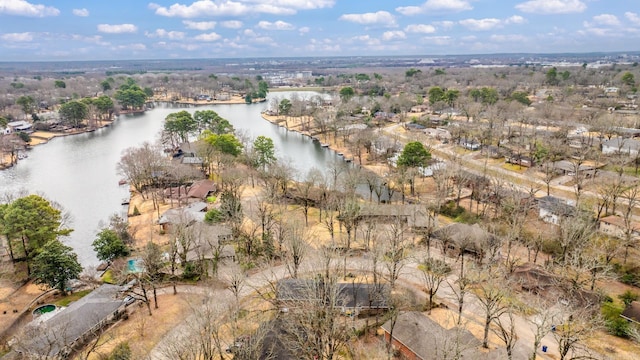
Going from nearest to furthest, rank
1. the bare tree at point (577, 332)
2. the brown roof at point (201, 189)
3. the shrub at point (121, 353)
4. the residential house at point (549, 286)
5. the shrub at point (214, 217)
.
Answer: the bare tree at point (577, 332), the shrub at point (121, 353), the residential house at point (549, 286), the shrub at point (214, 217), the brown roof at point (201, 189)

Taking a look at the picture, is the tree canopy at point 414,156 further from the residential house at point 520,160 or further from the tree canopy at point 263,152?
the tree canopy at point 263,152

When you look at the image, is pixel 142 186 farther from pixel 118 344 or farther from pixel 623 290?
pixel 623 290

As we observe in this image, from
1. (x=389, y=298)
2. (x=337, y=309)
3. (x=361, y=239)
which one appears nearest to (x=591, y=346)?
(x=389, y=298)

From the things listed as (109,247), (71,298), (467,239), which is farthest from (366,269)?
(71,298)

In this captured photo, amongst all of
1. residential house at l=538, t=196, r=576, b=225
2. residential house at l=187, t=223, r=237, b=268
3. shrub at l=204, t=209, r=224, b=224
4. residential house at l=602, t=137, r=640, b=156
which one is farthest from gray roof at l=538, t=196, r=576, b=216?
shrub at l=204, t=209, r=224, b=224


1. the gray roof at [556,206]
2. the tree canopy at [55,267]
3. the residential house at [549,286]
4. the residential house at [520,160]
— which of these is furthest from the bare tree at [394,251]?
the residential house at [520,160]

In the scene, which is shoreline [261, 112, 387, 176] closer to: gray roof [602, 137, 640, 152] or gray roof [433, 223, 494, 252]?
gray roof [433, 223, 494, 252]

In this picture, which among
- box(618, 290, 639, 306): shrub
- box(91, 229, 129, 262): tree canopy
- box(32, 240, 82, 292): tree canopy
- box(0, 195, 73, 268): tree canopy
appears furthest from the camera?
box(91, 229, 129, 262): tree canopy
